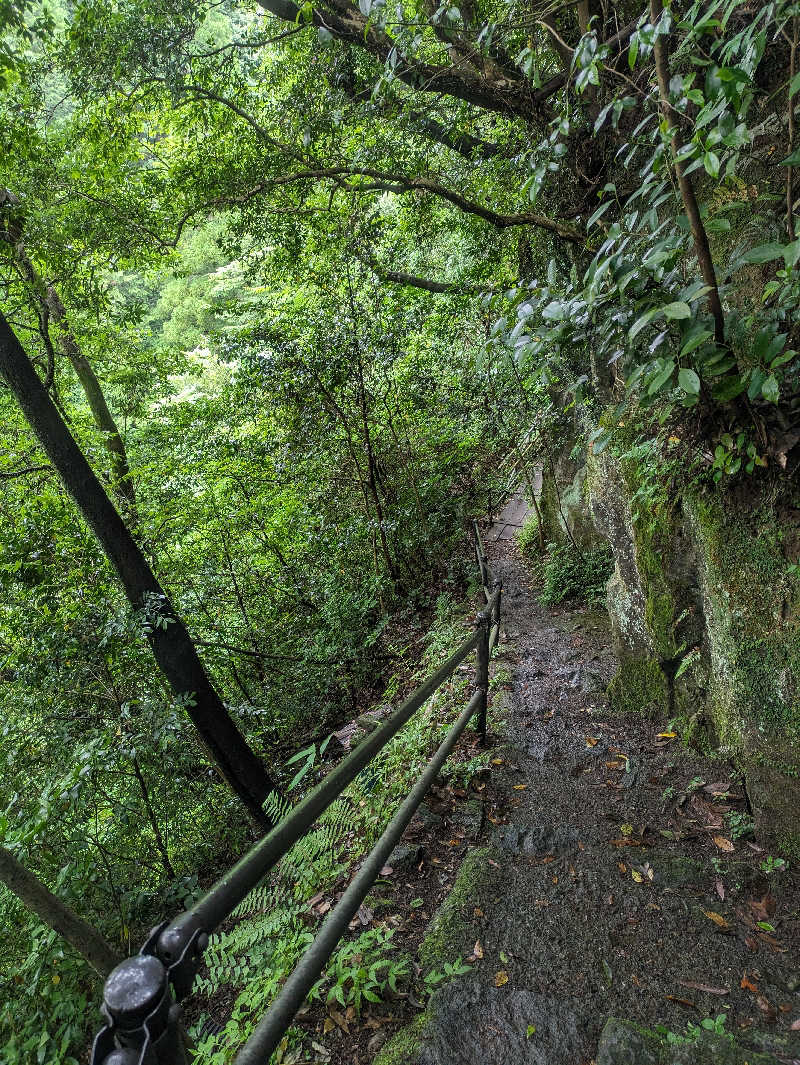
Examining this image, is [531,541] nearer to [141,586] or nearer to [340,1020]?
[141,586]

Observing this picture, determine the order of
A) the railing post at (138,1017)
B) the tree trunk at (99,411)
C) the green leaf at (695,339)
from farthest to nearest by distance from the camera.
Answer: the tree trunk at (99,411)
the green leaf at (695,339)
the railing post at (138,1017)

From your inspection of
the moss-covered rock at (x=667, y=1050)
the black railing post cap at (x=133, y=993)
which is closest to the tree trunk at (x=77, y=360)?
the black railing post cap at (x=133, y=993)

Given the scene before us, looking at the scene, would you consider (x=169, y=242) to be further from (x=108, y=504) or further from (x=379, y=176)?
(x=108, y=504)

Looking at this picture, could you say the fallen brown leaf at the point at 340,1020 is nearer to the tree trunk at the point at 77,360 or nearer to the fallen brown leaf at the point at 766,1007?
the fallen brown leaf at the point at 766,1007

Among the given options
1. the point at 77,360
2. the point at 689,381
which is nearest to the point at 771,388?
the point at 689,381

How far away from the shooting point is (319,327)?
7852 millimetres

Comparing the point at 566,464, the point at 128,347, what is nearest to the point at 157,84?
the point at 128,347

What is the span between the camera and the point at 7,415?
8961 mm

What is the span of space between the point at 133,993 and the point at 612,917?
2.72 meters

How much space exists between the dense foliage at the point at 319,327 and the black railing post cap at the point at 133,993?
242 cm

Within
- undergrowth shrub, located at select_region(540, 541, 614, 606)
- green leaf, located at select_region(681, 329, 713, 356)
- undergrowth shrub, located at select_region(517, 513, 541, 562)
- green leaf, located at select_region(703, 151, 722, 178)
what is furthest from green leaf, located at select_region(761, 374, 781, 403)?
undergrowth shrub, located at select_region(517, 513, 541, 562)

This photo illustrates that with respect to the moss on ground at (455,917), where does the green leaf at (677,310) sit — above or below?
above

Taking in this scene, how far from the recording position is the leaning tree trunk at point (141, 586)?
204 inches

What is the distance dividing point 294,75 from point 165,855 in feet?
27.7
